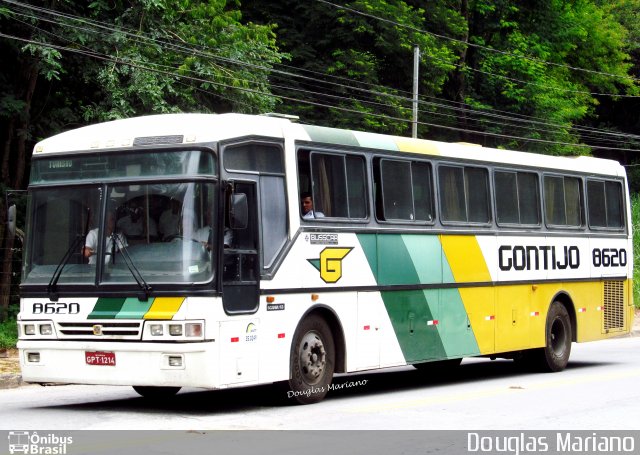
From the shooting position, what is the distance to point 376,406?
13.3 meters

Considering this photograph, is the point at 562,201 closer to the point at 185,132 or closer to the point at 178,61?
the point at 185,132

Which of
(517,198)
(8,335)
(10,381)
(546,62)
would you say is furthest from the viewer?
(546,62)

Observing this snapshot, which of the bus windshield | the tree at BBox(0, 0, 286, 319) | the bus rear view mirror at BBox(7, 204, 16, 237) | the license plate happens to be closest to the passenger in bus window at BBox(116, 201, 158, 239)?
the bus windshield

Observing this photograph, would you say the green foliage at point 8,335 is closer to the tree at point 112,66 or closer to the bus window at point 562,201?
the tree at point 112,66

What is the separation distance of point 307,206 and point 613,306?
9.12 meters

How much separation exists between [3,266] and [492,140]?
2897cm

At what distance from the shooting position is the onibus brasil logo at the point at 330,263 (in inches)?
549

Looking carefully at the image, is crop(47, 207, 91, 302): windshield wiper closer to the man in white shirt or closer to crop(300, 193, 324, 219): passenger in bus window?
the man in white shirt

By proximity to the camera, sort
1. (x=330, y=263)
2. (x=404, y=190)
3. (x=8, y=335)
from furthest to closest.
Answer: (x=8, y=335), (x=404, y=190), (x=330, y=263)

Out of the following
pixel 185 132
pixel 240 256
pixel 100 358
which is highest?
pixel 185 132

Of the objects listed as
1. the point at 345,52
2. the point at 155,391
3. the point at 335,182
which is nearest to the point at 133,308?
the point at 155,391

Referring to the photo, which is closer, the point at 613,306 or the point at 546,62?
the point at 613,306

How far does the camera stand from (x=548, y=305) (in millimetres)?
19203
